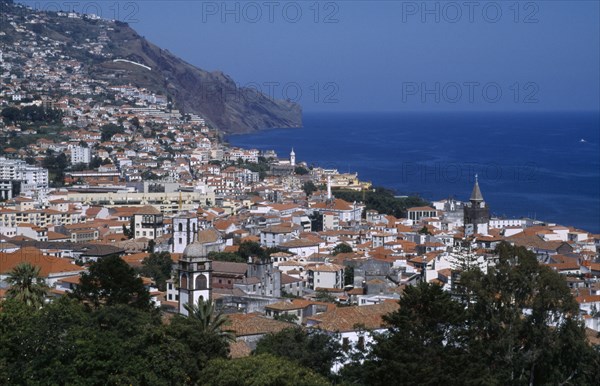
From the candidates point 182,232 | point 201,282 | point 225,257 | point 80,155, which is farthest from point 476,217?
point 80,155

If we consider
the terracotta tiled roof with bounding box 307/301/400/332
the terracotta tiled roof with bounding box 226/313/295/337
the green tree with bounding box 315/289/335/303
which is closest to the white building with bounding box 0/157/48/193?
the green tree with bounding box 315/289/335/303

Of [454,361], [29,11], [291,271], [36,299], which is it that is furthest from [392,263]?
[29,11]

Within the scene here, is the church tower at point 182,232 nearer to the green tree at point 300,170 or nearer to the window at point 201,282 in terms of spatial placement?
the window at point 201,282

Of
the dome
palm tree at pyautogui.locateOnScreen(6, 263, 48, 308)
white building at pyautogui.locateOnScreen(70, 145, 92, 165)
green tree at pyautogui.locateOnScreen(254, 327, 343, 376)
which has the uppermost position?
white building at pyautogui.locateOnScreen(70, 145, 92, 165)

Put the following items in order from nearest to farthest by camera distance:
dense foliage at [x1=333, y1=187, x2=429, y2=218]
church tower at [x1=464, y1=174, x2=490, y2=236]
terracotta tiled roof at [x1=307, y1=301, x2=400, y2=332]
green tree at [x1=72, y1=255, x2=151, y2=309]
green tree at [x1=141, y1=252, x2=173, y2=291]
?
green tree at [x1=72, y1=255, x2=151, y2=309] < terracotta tiled roof at [x1=307, y1=301, x2=400, y2=332] < green tree at [x1=141, y1=252, x2=173, y2=291] < church tower at [x1=464, y1=174, x2=490, y2=236] < dense foliage at [x1=333, y1=187, x2=429, y2=218]

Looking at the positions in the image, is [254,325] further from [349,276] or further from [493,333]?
[349,276]

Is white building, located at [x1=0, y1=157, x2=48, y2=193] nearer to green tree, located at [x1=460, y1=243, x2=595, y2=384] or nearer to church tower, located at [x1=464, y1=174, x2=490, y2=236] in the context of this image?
church tower, located at [x1=464, y1=174, x2=490, y2=236]

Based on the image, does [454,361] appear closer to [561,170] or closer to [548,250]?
[548,250]
